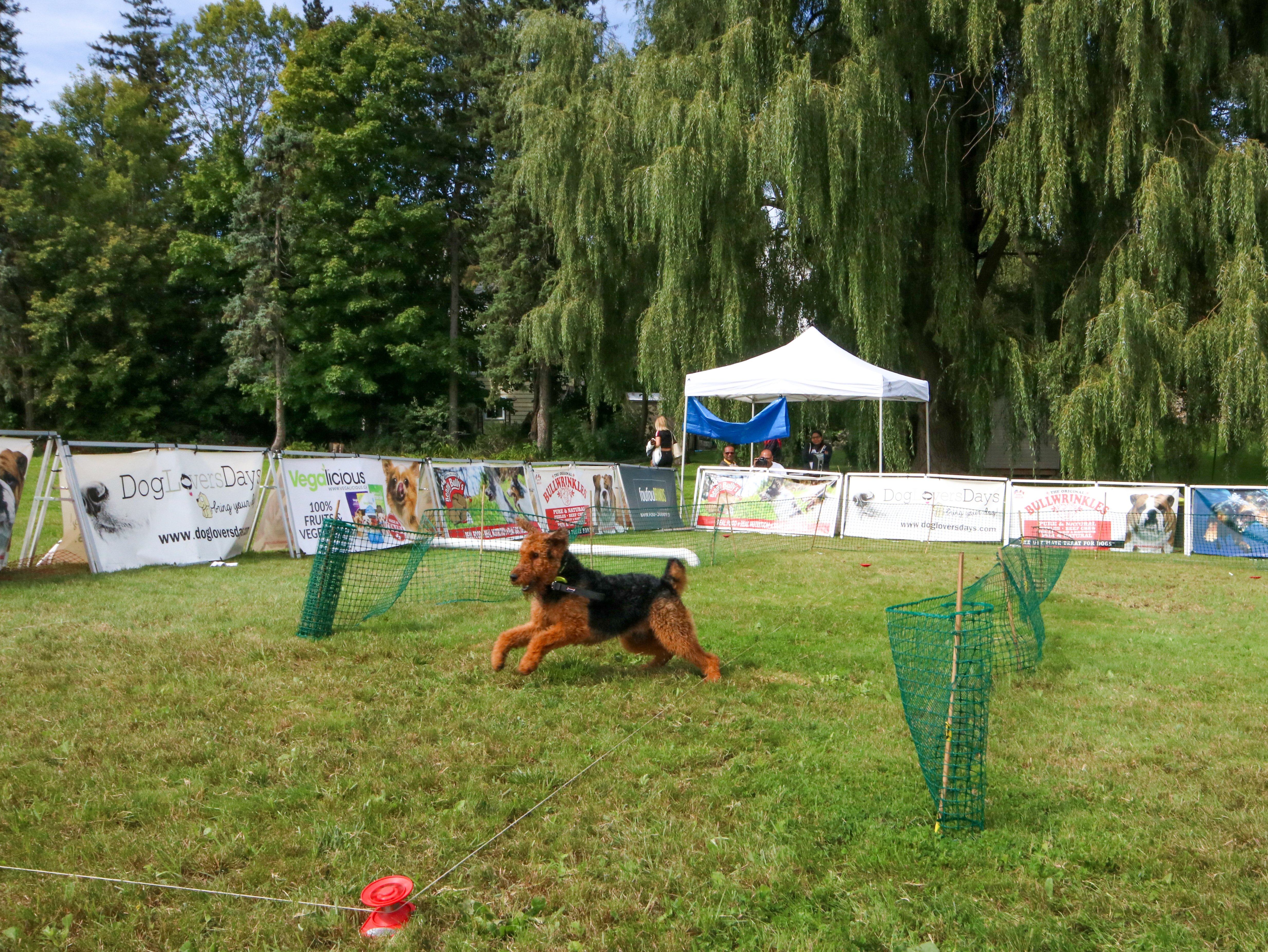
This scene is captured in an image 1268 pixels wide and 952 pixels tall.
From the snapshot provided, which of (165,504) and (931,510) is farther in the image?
(931,510)

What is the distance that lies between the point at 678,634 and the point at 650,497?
461 inches

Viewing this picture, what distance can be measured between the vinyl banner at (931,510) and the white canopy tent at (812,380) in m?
0.64

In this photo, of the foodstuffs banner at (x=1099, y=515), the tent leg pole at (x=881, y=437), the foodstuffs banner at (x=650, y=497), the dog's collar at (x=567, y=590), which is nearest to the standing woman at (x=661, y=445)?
the foodstuffs banner at (x=650, y=497)

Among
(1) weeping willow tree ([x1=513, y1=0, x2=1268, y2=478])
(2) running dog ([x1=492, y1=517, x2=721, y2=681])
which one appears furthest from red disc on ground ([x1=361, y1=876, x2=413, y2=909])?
(1) weeping willow tree ([x1=513, y1=0, x2=1268, y2=478])

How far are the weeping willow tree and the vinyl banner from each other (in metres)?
1.74

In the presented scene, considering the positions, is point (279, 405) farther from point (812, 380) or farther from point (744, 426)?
point (812, 380)

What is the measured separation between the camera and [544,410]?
33.4 metres

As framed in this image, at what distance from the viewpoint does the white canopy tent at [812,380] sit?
51.4ft

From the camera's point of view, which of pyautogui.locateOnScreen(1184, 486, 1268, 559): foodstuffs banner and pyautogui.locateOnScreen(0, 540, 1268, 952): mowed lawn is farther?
pyautogui.locateOnScreen(1184, 486, 1268, 559): foodstuffs banner

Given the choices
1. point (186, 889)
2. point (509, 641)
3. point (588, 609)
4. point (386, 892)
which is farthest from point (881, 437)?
point (186, 889)

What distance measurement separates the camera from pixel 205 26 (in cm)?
4141

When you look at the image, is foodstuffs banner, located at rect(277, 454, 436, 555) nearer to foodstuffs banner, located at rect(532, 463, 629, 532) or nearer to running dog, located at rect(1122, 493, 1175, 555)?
foodstuffs banner, located at rect(532, 463, 629, 532)

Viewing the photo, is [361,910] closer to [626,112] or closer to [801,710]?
[801,710]

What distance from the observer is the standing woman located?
18.6 meters
